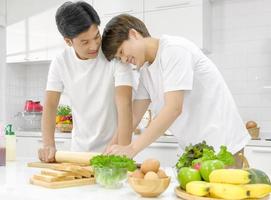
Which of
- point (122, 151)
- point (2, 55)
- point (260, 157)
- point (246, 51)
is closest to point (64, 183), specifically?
point (122, 151)

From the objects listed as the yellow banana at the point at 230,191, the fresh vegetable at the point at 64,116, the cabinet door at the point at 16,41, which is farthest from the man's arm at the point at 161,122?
the cabinet door at the point at 16,41

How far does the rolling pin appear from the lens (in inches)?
58.4

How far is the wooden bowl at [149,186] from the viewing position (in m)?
1.05

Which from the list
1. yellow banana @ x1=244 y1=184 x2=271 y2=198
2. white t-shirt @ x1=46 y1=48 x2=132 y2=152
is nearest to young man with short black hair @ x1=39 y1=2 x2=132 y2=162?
white t-shirt @ x1=46 y1=48 x2=132 y2=152

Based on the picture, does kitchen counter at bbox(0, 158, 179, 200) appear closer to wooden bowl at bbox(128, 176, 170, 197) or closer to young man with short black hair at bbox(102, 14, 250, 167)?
wooden bowl at bbox(128, 176, 170, 197)

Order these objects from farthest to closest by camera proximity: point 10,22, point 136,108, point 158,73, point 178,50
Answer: point 10,22 < point 136,108 < point 158,73 < point 178,50

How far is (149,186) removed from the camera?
1052 millimetres

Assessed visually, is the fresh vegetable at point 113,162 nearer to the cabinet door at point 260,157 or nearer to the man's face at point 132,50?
the man's face at point 132,50

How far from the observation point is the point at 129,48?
1.58 metres

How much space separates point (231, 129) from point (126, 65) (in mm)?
510

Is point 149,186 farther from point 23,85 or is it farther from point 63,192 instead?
point 23,85

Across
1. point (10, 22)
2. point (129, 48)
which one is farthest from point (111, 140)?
point (10, 22)

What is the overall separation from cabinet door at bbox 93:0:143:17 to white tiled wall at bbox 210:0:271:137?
0.63 meters

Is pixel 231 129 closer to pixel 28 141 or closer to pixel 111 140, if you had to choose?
pixel 111 140
